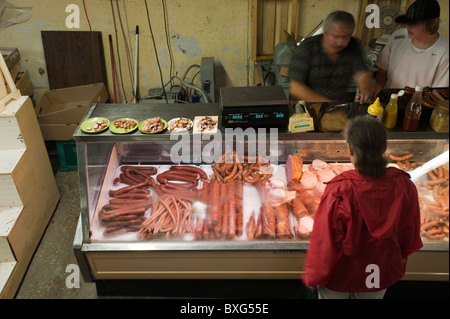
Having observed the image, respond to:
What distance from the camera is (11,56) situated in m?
5.69

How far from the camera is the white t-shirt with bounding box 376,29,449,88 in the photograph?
4152mm

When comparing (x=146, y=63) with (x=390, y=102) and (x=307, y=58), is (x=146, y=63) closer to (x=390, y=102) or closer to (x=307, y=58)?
(x=307, y=58)

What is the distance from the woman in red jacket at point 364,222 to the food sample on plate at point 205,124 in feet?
3.44

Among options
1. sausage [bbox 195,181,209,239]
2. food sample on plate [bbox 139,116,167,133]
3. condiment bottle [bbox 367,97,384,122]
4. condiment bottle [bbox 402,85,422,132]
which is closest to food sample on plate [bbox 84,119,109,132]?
food sample on plate [bbox 139,116,167,133]

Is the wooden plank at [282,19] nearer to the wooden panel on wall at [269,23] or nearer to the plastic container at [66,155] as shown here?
the wooden panel on wall at [269,23]

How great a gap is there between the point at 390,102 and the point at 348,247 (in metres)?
1.22

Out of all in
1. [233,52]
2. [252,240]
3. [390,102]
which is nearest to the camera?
[390,102]

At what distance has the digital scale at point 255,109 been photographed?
3.02 meters

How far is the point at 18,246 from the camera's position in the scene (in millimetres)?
4023

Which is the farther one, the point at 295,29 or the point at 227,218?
the point at 295,29

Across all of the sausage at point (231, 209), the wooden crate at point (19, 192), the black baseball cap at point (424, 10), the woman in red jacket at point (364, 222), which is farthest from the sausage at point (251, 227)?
the black baseball cap at point (424, 10)

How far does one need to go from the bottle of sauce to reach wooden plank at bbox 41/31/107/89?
4.75 meters

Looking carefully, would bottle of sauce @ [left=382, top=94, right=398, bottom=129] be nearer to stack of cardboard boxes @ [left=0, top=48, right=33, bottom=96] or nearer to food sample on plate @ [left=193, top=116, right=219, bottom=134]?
food sample on plate @ [left=193, top=116, right=219, bottom=134]

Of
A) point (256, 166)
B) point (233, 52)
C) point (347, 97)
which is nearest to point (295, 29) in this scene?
point (233, 52)
